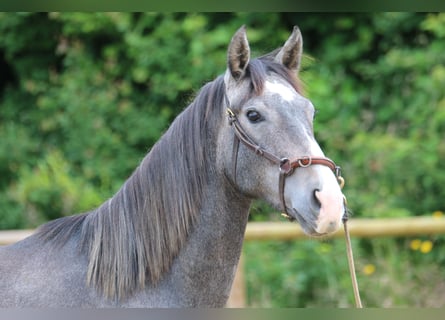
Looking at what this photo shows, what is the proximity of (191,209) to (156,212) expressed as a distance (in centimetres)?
11

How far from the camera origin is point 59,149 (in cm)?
709

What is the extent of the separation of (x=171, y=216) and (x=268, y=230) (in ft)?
7.61

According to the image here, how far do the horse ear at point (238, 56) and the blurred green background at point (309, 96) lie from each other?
3094 mm

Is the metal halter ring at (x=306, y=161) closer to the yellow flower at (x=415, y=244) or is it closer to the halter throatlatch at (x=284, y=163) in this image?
the halter throatlatch at (x=284, y=163)

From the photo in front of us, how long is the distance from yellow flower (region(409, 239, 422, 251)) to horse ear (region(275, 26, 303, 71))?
3258 millimetres

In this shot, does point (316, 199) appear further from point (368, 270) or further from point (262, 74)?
point (368, 270)

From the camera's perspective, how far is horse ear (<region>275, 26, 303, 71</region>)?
2361 millimetres

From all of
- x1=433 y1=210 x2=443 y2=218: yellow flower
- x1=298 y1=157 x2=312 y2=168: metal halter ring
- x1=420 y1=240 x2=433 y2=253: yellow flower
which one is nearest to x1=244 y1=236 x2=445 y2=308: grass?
x1=420 y1=240 x2=433 y2=253: yellow flower

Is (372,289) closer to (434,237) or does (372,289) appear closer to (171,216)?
(434,237)

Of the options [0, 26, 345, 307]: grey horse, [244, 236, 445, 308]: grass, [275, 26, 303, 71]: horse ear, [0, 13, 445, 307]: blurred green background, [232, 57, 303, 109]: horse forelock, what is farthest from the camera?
[0, 13, 445, 307]: blurred green background

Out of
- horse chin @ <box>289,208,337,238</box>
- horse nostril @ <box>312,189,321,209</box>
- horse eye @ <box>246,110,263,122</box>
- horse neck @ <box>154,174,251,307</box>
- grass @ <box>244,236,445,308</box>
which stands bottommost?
grass @ <box>244,236,445,308</box>

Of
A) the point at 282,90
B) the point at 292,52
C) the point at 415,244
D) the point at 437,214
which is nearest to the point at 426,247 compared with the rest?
the point at 415,244

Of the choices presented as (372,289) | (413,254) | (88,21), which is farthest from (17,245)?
(88,21)

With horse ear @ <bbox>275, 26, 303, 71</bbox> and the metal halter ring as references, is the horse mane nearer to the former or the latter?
horse ear @ <bbox>275, 26, 303, 71</bbox>
